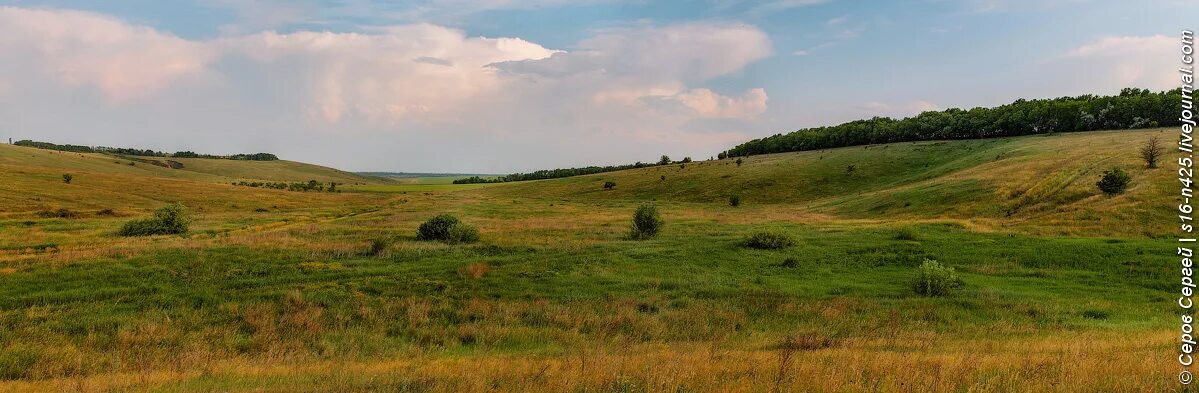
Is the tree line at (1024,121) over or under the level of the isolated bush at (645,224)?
over

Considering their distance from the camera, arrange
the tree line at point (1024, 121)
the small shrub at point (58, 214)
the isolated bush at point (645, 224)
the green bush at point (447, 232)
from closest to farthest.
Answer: the green bush at point (447, 232), the isolated bush at point (645, 224), the small shrub at point (58, 214), the tree line at point (1024, 121)

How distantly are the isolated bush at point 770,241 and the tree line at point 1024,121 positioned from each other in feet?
369

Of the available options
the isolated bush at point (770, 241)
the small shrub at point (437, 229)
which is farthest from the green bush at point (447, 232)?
the isolated bush at point (770, 241)

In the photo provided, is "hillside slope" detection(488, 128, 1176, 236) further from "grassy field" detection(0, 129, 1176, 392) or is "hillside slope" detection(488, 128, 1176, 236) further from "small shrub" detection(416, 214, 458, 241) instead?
"small shrub" detection(416, 214, 458, 241)

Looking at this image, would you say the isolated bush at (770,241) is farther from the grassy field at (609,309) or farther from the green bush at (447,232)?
the green bush at (447,232)

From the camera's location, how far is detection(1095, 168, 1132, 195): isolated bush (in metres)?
34.7

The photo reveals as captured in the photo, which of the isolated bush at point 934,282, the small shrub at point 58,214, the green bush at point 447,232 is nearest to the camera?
the isolated bush at point 934,282

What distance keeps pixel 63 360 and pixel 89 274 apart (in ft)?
38.3

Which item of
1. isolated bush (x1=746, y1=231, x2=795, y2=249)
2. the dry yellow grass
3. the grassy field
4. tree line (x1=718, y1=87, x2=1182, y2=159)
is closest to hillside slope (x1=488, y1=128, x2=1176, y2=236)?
the grassy field

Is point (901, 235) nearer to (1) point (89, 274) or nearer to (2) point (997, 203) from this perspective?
(2) point (997, 203)

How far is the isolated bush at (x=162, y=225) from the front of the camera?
34.8m

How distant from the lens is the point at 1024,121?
114 meters

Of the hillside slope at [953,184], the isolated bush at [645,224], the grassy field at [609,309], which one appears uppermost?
the hillside slope at [953,184]

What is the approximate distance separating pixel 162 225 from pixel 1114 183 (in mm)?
64231
